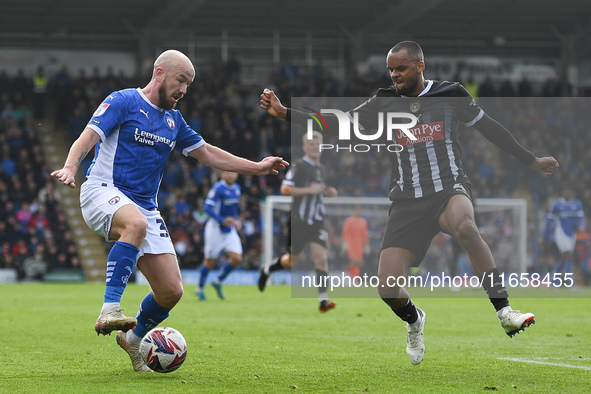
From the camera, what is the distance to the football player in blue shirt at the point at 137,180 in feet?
18.8

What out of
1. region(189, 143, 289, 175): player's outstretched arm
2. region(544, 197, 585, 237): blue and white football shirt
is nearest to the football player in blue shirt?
region(189, 143, 289, 175): player's outstretched arm

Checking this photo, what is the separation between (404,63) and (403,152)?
712 mm

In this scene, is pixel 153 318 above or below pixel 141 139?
below

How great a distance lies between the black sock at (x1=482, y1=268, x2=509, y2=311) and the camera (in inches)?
242

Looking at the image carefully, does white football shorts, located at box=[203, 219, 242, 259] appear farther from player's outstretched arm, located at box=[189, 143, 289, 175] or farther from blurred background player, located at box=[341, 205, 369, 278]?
player's outstretched arm, located at box=[189, 143, 289, 175]

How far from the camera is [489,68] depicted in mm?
33000

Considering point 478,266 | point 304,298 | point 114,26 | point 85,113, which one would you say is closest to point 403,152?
point 478,266

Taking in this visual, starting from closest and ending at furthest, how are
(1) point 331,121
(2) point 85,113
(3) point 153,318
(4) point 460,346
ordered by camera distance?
(3) point 153,318 → (1) point 331,121 → (4) point 460,346 → (2) point 85,113

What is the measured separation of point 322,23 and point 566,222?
17.3m

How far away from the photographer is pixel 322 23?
31906mm

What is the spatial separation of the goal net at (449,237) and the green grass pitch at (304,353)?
1711 mm

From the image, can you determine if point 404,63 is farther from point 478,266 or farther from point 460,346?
point 460,346

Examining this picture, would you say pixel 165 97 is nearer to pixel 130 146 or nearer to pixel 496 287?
pixel 130 146

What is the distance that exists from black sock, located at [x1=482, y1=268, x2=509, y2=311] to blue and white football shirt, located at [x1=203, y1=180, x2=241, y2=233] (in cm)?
960
